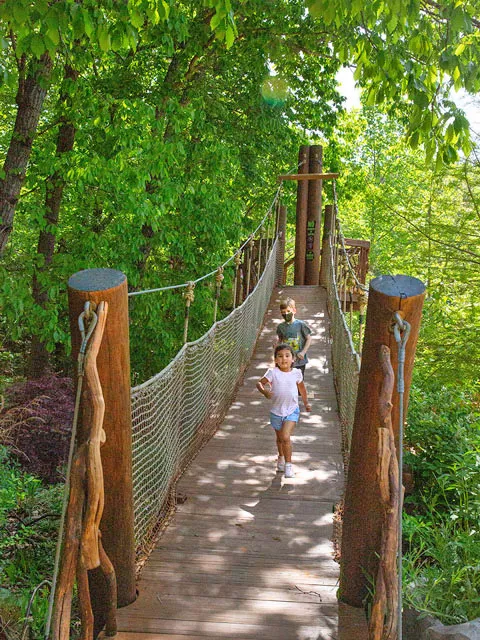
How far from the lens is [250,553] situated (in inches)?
125

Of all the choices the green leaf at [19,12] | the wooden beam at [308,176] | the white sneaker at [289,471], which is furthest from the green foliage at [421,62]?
the wooden beam at [308,176]

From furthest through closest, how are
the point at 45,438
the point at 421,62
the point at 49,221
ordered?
the point at 49,221 → the point at 45,438 → the point at 421,62

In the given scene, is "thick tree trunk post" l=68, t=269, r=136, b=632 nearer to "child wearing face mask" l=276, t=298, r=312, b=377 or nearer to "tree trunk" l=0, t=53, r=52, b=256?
"tree trunk" l=0, t=53, r=52, b=256

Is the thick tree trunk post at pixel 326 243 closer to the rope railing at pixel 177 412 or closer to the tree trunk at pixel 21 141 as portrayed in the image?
the rope railing at pixel 177 412

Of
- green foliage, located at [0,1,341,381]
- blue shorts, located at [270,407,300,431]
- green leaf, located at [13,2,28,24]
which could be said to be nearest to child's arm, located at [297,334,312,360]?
blue shorts, located at [270,407,300,431]

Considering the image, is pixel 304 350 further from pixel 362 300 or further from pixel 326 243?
pixel 326 243

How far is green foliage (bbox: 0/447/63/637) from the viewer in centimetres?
305

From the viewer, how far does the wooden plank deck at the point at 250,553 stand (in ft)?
8.28

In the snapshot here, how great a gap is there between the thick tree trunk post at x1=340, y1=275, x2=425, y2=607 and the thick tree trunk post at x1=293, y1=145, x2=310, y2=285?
375 inches

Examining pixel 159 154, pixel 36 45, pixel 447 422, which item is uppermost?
pixel 36 45

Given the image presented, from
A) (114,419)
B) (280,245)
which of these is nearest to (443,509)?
(114,419)

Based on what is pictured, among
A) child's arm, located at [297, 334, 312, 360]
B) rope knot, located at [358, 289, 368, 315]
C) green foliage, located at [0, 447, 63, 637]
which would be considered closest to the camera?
green foliage, located at [0, 447, 63, 637]

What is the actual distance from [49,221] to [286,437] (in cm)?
405

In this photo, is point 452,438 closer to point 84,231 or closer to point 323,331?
point 323,331
